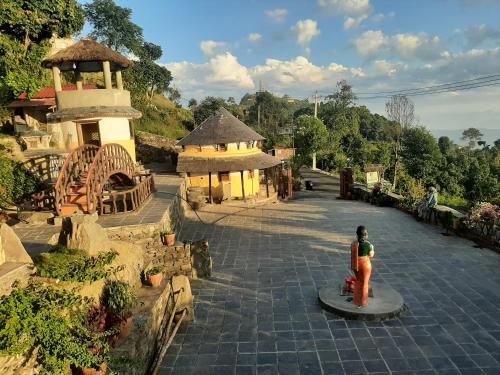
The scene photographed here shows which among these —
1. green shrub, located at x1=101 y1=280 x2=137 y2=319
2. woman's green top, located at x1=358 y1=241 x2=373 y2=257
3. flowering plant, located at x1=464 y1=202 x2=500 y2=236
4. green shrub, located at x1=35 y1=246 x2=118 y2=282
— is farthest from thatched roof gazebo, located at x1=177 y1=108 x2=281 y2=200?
green shrub, located at x1=101 y1=280 x2=137 y2=319

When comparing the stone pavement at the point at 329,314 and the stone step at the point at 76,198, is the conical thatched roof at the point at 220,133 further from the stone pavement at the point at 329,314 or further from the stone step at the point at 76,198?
the stone step at the point at 76,198

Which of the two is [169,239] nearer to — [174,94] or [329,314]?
[329,314]

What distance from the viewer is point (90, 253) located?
6688mm

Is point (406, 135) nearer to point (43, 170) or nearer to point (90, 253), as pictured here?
point (43, 170)

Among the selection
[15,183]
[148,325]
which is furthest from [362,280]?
[15,183]

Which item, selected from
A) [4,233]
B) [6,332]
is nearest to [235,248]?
[4,233]

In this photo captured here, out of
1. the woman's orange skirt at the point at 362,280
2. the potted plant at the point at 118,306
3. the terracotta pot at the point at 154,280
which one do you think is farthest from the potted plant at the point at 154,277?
the woman's orange skirt at the point at 362,280

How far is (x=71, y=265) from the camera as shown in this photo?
5965 millimetres

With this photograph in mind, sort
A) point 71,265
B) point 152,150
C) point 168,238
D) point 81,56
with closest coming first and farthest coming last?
point 71,265
point 168,238
point 81,56
point 152,150

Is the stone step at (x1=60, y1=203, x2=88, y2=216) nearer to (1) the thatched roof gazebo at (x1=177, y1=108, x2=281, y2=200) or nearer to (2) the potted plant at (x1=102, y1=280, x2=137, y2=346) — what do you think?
(2) the potted plant at (x1=102, y1=280, x2=137, y2=346)

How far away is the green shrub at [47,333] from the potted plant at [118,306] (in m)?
0.65

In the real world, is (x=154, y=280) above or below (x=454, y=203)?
above

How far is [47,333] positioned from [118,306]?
1635mm

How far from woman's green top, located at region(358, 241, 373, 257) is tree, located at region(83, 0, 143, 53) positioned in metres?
44.6
